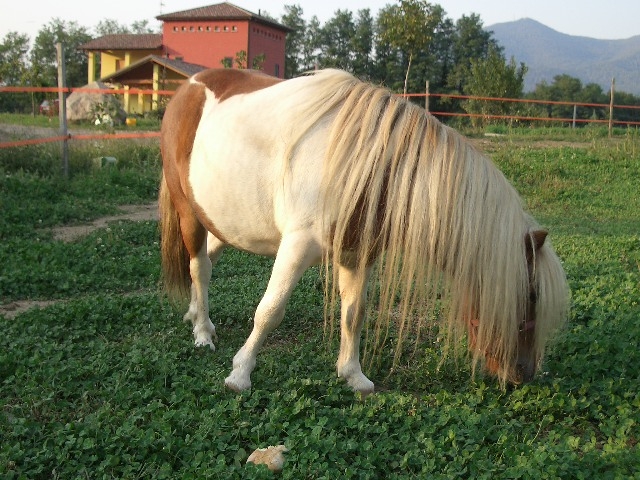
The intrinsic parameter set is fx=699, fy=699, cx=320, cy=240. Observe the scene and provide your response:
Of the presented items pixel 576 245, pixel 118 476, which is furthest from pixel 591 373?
pixel 576 245

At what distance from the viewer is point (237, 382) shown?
3.76 m

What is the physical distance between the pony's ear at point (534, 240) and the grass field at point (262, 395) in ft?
2.72

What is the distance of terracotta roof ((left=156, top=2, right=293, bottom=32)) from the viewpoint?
3781cm

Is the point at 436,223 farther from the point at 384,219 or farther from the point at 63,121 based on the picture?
the point at 63,121

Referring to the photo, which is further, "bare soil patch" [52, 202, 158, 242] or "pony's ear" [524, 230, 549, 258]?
"bare soil patch" [52, 202, 158, 242]

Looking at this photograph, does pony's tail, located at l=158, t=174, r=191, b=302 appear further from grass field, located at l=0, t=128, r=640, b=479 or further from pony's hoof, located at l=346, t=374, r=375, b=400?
pony's hoof, located at l=346, t=374, r=375, b=400

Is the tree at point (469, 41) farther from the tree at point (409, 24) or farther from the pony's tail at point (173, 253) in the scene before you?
the pony's tail at point (173, 253)

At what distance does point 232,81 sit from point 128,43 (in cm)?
4127

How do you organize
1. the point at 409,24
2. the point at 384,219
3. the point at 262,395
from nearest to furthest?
the point at 384,219
the point at 262,395
the point at 409,24

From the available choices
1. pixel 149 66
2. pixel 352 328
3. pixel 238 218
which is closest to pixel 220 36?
pixel 149 66

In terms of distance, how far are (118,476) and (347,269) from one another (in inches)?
62.9

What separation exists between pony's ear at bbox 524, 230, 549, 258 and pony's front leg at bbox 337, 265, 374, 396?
0.91m

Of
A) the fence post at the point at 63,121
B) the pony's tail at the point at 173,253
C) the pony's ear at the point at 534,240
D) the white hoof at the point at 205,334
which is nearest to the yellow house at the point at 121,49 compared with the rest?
the fence post at the point at 63,121

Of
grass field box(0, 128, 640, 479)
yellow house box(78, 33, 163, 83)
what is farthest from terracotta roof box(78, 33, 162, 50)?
grass field box(0, 128, 640, 479)
